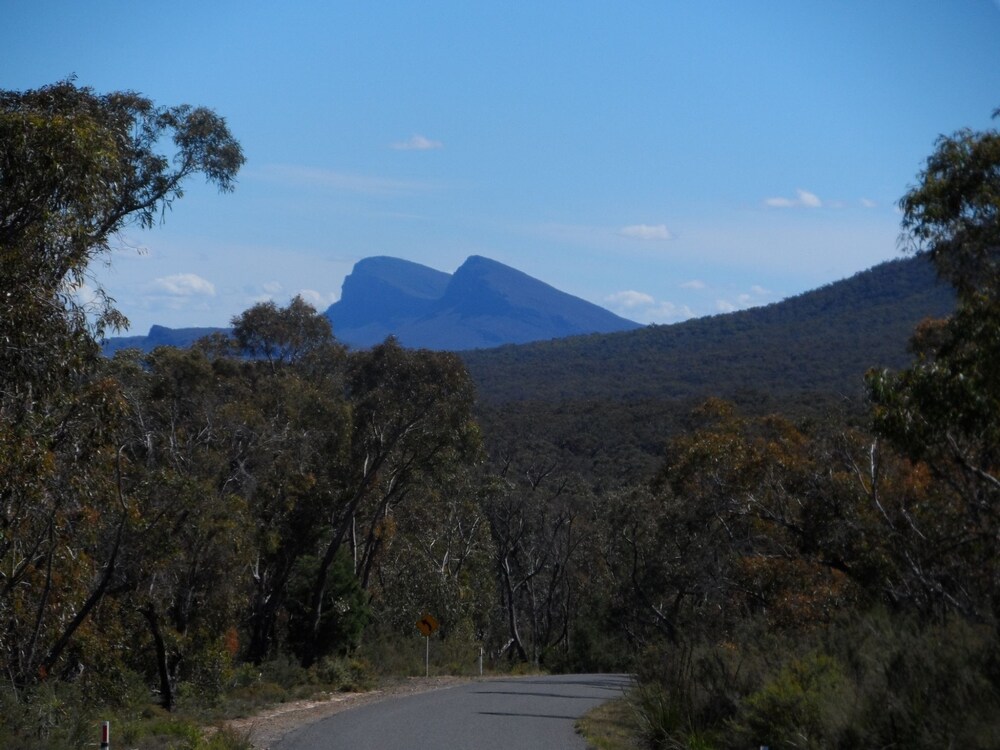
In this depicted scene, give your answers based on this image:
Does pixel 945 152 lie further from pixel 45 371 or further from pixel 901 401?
pixel 45 371

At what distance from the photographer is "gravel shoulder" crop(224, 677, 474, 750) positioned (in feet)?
56.2

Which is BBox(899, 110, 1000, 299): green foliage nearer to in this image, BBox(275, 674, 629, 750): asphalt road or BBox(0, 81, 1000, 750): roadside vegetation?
BBox(0, 81, 1000, 750): roadside vegetation

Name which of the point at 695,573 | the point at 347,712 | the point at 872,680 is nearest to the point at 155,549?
the point at 347,712

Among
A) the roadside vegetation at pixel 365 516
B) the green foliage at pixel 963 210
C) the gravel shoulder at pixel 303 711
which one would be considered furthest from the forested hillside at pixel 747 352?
the green foliage at pixel 963 210

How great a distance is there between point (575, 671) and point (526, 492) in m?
8.19

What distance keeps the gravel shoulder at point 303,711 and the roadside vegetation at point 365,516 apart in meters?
0.71

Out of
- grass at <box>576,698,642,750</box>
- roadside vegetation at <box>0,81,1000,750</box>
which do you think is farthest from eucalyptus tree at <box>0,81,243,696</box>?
grass at <box>576,698,642,750</box>

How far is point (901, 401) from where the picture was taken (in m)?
12.6

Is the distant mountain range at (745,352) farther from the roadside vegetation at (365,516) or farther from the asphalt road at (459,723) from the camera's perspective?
the asphalt road at (459,723)

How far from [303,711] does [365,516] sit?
16.4 meters

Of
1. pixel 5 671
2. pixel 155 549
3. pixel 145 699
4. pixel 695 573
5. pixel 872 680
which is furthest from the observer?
pixel 695 573

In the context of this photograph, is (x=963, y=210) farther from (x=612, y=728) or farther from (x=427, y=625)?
(x=427, y=625)

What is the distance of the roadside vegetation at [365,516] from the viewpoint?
11.3 m

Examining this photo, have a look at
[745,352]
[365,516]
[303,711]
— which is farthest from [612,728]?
[745,352]
